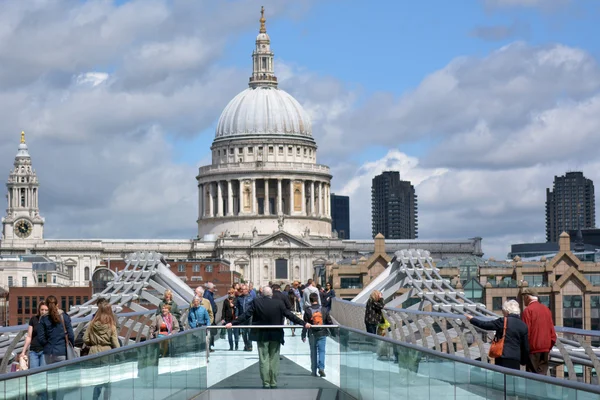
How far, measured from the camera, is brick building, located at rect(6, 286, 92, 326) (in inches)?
5453

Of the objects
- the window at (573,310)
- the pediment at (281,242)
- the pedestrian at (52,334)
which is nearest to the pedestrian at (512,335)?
the pedestrian at (52,334)

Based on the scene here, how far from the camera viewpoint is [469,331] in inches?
1110

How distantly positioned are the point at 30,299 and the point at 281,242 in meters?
54.2

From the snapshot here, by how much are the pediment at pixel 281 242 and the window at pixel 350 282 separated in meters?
70.9

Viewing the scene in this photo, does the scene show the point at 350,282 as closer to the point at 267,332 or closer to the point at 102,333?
the point at 267,332

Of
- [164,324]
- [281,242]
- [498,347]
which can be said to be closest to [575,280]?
[164,324]

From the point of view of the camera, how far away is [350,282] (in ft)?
386

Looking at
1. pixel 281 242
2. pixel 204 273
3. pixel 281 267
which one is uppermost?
pixel 281 242

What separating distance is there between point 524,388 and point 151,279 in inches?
1893

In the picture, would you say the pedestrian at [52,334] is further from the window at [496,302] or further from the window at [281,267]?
the window at [281,267]

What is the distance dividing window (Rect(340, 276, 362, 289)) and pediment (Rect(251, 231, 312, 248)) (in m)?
70.9

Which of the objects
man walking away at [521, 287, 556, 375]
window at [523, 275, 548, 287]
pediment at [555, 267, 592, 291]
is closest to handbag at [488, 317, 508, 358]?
man walking away at [521, 287, 556, 375]

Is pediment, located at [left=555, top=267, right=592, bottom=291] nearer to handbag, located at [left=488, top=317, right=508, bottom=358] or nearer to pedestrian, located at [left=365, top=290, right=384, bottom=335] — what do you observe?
pedestrian, located at [left=365, top=290, right=384, bottom=335]

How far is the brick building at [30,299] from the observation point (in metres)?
139
